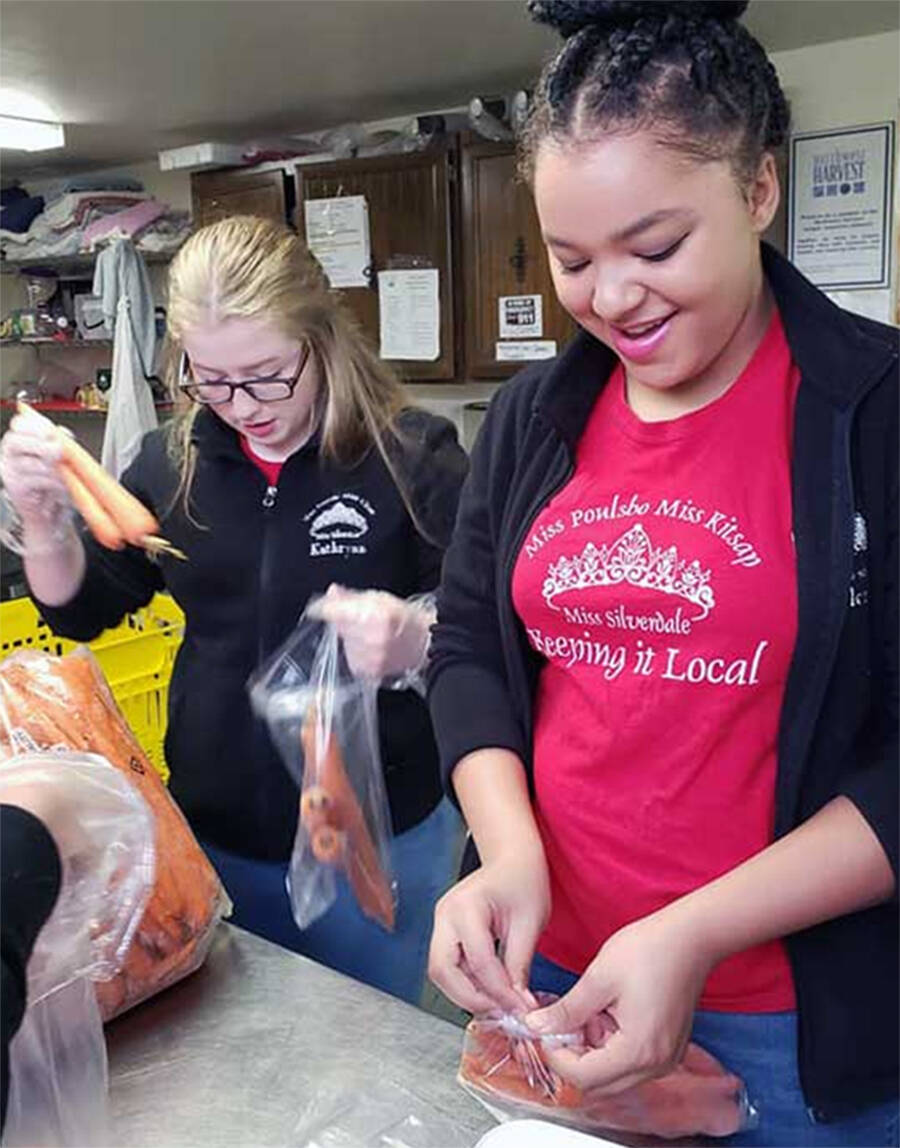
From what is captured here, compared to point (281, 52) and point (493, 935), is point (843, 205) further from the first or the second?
point (493, 935)

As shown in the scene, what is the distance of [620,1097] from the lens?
0.68 m

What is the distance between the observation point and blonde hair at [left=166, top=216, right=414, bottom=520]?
1.19 meters

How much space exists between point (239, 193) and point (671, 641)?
3612 mm

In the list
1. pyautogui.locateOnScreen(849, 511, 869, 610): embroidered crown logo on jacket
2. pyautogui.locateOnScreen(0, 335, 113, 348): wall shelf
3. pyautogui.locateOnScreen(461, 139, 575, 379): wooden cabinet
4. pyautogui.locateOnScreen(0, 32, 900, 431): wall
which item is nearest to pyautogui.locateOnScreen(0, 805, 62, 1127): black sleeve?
pyautogui.locateOnScreen(849, 511, 869, 610): embroidered crown logo on jacket

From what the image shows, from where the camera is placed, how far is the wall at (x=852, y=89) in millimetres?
2740

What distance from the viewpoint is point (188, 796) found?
1268mm

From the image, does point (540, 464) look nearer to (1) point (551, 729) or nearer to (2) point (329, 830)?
(1) point (551, 729)

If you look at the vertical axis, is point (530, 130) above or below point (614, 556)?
above

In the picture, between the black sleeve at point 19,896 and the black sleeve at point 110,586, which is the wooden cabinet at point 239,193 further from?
the black sleeve at point 19,896

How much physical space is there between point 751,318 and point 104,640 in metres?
1.23

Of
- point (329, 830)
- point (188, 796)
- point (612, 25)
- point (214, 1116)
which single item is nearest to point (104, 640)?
point (188, 796)

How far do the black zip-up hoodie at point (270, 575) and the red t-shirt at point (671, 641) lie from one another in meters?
0.45

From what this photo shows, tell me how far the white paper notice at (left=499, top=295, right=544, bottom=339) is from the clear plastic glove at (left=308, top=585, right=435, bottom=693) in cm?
232

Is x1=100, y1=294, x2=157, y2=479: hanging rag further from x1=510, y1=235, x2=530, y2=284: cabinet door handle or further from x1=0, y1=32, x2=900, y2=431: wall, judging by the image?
x1=0, y1=32, x2=900, y2=431: wall
